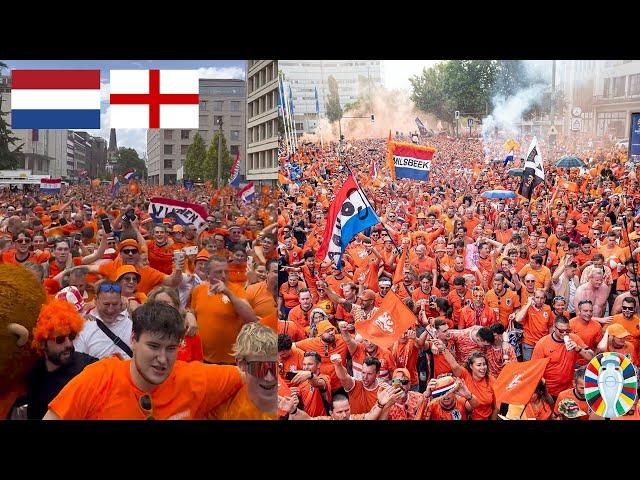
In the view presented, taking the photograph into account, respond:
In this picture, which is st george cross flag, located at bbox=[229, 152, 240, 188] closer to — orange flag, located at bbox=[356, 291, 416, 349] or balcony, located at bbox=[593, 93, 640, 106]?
orange flag, located at bbox=[356, 291, 416, 349]

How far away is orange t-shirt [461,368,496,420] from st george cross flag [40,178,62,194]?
11.3ft

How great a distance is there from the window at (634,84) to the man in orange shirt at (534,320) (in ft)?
5.45

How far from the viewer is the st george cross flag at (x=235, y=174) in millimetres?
6480

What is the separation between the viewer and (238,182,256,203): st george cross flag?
637 centimetres

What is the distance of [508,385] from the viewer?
243 inches

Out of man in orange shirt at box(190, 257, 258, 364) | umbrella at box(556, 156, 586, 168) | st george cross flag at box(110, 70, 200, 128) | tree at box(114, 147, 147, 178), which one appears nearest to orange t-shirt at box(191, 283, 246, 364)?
man in orange shirt at box(190, 257, 258, 364)

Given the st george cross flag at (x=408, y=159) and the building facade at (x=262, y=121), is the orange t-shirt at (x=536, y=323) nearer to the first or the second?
the st george cross flag at (x=408, y=159)

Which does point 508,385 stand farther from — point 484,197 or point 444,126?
point 444,126

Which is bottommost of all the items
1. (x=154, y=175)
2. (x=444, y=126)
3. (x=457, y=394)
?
(x=457, y=394)

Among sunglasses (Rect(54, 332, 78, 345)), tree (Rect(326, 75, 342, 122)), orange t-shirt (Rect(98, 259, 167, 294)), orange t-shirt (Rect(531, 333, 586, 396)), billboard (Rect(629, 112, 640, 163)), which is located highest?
Result: tree (Rect(326, 75, 342, 122))

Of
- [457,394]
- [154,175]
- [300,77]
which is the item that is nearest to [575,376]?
[457,394]

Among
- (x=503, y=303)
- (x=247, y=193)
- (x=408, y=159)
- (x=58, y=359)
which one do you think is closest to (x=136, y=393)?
(x=58, y=359)

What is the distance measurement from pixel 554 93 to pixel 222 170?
104 inches

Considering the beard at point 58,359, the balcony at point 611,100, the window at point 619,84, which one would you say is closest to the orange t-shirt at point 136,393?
the beard at point 58,359
